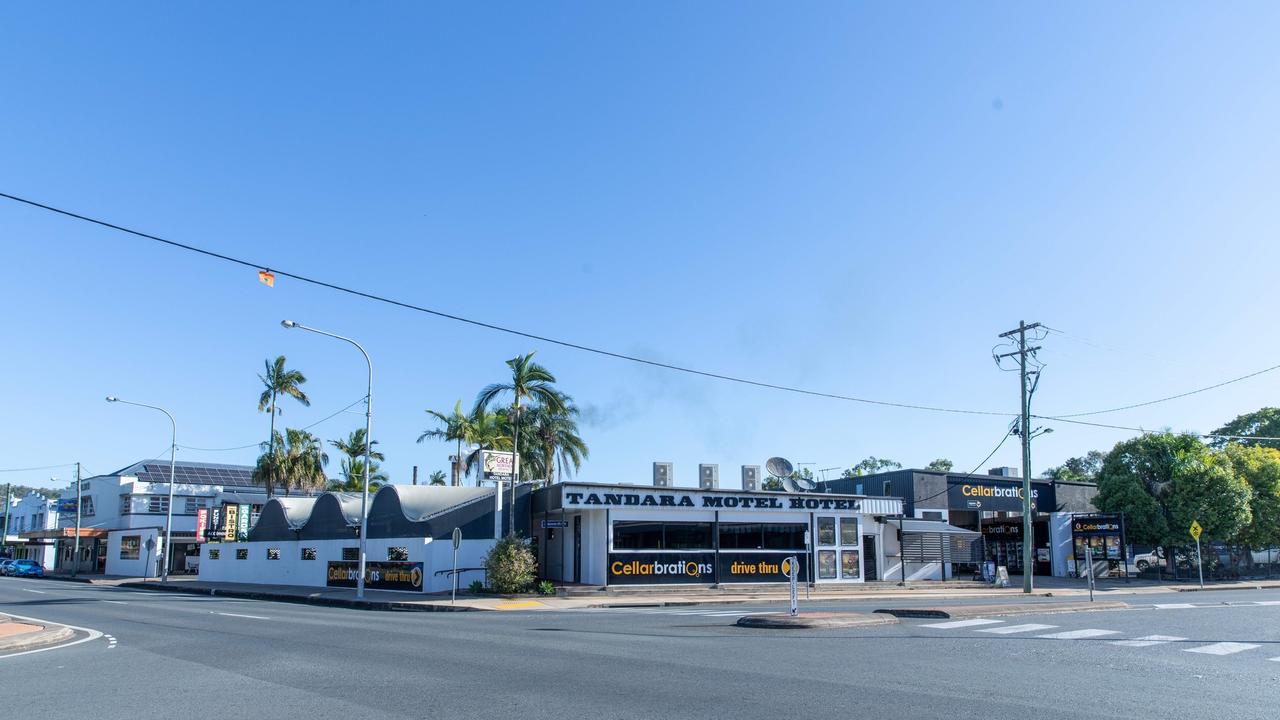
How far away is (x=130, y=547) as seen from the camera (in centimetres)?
6025

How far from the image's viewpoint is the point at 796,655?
14305 mm

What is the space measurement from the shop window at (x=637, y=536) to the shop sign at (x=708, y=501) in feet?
2.78

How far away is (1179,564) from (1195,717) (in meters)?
48.6

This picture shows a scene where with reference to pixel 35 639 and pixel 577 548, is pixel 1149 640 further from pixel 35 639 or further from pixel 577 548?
pixel 577 548

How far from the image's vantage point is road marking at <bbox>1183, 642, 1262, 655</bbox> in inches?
599

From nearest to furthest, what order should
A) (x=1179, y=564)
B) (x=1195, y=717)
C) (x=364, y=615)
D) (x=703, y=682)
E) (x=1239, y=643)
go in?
(x=1195, y=717) → (x=703, y=682) → (x=1239, y=643) → (x=364, y=615) → (x=1179, y=564)

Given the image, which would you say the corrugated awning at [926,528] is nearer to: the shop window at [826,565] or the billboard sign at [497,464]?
the shop window at [826,565]

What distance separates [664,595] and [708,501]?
459cm

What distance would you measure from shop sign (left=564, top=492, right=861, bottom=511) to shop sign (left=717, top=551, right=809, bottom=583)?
6.28 feet

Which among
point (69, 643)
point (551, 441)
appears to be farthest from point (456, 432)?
point (69, 643)

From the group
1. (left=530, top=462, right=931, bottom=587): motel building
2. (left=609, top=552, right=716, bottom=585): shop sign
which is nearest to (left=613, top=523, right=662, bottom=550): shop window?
(left=530, top=462, right=931, bottom=587): motel building

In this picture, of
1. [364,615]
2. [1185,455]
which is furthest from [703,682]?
[1185,455]

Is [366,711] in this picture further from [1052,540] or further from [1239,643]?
[1052,540]

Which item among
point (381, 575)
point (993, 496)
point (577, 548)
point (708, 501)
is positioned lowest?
point (381, 575)
